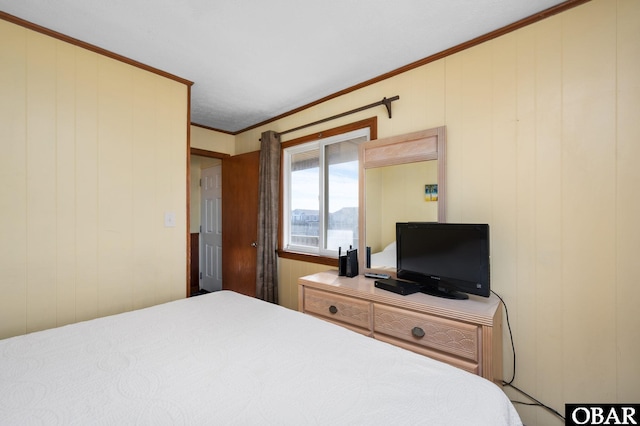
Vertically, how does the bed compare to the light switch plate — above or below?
below

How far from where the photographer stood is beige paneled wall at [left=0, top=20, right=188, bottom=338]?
173 cm

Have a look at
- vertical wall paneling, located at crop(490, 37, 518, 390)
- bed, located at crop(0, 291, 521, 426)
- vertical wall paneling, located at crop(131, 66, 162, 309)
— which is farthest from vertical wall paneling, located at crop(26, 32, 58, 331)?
vertical wall paneling, located at crop(490, 37, 518, 390)

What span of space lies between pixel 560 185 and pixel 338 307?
1.58 metres

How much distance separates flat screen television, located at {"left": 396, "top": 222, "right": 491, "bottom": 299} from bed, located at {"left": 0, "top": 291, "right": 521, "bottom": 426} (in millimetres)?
823

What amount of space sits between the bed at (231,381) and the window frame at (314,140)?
147cm

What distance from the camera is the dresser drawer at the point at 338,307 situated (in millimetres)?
1913

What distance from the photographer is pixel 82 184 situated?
1961mm

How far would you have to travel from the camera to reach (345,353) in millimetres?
1107

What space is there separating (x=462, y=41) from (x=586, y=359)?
6.84 feet

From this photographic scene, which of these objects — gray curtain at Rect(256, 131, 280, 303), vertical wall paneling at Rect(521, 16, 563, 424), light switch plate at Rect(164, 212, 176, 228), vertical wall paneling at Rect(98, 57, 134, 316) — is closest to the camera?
vertical wall paneling at Rect(521, 16, 563, 424)

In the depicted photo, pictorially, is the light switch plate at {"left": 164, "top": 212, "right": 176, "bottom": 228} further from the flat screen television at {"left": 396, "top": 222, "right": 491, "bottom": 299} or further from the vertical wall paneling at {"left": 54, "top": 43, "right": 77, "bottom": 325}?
the flat screen television at {"left": 396, "top": 222, "right": 491, "bottom": 299}

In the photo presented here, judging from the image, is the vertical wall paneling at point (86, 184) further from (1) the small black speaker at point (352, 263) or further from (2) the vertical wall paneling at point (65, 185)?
(1) the small black speaker at point (352, 263)

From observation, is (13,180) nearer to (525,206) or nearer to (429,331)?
(429,331)

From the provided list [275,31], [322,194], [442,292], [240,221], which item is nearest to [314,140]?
[322,194]
